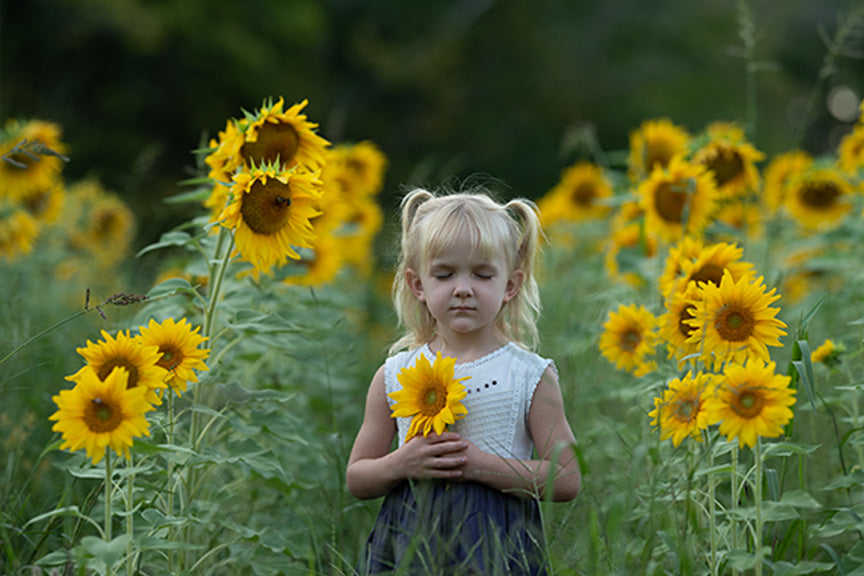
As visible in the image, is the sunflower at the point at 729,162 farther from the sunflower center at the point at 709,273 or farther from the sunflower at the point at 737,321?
the sunflower at the point at 737,321

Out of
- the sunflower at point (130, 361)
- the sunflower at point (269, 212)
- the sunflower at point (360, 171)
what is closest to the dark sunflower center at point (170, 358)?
the sunflower at point (130, 361)

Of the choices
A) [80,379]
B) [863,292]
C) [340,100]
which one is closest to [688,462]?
[80,379]

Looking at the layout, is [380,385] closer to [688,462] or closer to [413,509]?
[413,509]

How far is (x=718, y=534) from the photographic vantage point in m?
2.19

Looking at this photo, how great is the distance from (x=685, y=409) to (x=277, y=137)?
1302 millimetres

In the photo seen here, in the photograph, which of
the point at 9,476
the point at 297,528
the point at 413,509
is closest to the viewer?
the point at 413,509

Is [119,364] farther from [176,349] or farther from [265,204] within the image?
[265,204]

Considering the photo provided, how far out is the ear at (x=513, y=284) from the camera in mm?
2297

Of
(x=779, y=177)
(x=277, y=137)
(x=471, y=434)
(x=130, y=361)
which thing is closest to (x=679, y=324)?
(x=471, y=434)

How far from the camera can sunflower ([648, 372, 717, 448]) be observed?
6.20ft

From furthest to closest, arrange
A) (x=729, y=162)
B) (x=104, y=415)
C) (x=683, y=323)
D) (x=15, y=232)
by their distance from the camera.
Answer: (x=15, y=232), (x=729, y=162), (x=683, y=323), (x=104, y=415)

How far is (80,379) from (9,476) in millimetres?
894

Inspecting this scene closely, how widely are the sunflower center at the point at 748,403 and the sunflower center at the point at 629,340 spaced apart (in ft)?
3.12

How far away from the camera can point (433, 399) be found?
6.56 feet
